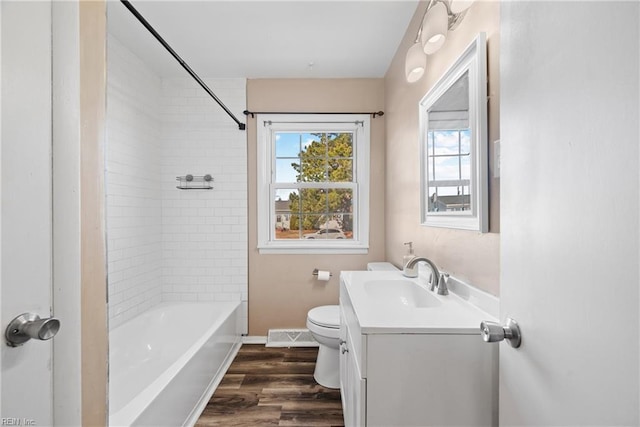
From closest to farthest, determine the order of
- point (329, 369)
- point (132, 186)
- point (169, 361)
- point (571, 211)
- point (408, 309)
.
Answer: point (571, 211)
point (408, 309)
point (329, 369)
point (169, 361)
point (132, 186)

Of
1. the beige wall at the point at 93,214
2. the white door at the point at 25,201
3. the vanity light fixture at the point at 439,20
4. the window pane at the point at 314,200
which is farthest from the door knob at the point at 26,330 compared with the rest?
the window pane at the point at 314,200

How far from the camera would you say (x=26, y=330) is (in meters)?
0.61

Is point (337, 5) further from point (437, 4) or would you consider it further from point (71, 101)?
point (71, 101)

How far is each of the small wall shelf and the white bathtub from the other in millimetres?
1085

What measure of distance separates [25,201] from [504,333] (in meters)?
1.12

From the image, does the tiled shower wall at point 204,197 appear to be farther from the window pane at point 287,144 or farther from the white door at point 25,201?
the white door at point 25,201

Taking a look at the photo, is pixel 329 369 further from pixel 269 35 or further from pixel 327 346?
pixel 269 35

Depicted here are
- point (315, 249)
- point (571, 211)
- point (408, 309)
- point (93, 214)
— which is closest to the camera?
point (571, 211)

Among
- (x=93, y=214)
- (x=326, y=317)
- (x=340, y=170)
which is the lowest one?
(x=326, y=317)

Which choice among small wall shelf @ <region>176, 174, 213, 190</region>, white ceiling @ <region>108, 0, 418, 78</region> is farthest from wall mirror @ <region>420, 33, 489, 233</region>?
small wall shelf @ <region>176, 174, 213, 190</region>

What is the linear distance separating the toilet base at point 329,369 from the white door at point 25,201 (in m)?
1.60

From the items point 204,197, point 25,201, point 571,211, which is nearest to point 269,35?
point 204,197

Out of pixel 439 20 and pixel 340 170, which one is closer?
pixel 439 20

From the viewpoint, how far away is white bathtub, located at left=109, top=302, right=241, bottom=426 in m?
1.40
